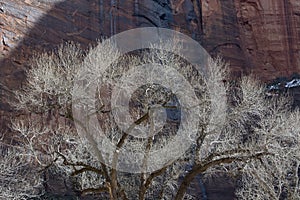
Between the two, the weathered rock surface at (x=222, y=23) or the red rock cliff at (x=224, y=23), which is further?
the red rock cliff at (x=224, y=23)

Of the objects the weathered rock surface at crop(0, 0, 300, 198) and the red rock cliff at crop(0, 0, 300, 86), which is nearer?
the weathered rock surface at crop(0, 0, 300, 198)

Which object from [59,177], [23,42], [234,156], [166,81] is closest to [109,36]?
[23,42]

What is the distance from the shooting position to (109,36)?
112 ft

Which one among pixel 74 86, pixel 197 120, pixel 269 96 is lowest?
pixel 197 120

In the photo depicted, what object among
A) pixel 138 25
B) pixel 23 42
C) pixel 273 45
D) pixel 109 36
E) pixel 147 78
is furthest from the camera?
pixel 273 45

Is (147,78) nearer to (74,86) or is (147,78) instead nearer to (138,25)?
(74,86)

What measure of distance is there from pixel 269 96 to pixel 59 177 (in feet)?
55.7

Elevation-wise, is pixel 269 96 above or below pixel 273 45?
below

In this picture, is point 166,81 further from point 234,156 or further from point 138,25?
point 138,25

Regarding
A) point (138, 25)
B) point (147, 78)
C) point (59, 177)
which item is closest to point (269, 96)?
point (138, 25)

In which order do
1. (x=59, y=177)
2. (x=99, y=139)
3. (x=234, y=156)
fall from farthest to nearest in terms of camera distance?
(x=59, y=177)
(x=99, y=139)
(x=234, y=156)

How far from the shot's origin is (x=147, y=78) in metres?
17.7

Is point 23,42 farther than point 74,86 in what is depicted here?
Yes

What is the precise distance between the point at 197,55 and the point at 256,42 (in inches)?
240
